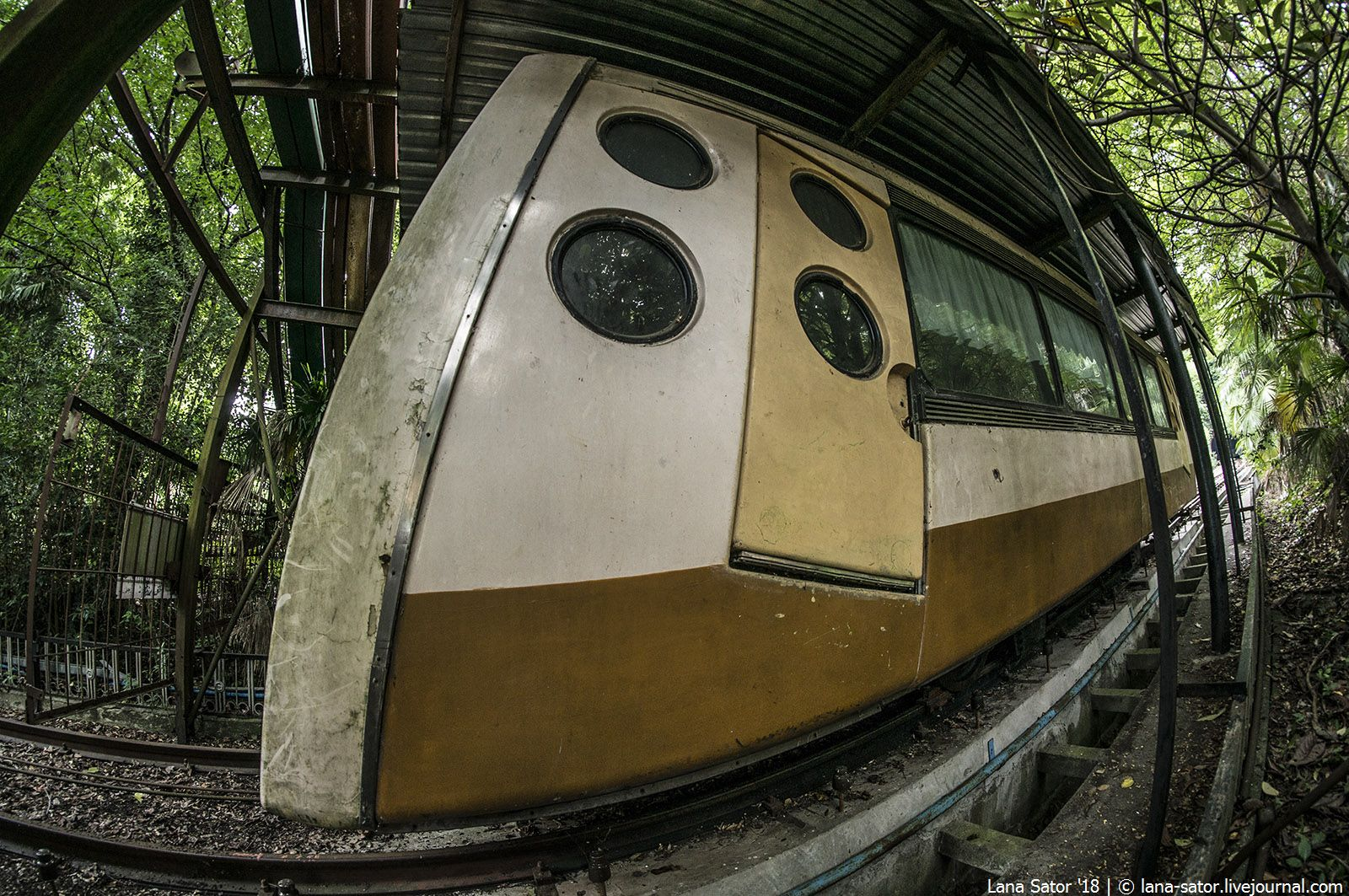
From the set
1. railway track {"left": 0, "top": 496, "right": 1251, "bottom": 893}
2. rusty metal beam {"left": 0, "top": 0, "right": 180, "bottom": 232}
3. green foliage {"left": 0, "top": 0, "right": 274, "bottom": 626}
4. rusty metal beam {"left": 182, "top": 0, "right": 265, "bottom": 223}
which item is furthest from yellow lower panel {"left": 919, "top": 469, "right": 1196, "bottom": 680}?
green foliage {"left": 0, "top": 0, "right": 274, "bottom": 626}

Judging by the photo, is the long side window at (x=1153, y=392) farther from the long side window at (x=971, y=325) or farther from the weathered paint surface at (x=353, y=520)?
the weathered paint surface at (x=353, y=520)

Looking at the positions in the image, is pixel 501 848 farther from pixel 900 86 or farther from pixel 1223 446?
pixel 1223 446

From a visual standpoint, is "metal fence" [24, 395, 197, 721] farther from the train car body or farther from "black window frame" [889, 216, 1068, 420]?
"black window frame" [889, 216, 1068, 420]

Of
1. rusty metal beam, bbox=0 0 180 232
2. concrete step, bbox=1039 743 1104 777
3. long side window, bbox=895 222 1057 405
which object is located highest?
long side window, bbox=895 222 1057 405

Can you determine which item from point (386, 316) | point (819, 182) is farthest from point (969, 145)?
point (386, 316)

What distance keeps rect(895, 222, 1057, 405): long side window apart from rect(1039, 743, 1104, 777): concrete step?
6.98 ft

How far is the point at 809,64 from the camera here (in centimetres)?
316

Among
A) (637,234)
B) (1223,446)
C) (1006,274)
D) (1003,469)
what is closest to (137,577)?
(637,234)

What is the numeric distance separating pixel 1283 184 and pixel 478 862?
517cm

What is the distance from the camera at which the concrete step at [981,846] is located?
2.30 meters

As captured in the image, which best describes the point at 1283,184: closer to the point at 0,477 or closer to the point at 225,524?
the point at 225,524

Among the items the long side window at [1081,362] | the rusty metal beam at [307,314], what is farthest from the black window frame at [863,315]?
the rusty metal beam at [307,314]

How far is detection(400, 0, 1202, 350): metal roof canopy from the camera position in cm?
284

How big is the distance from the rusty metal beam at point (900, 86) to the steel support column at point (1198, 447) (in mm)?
2070
